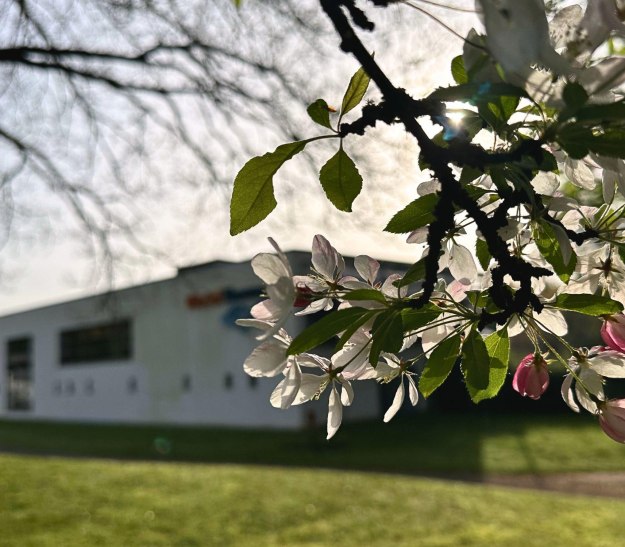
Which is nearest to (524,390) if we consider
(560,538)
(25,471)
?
(560,538)

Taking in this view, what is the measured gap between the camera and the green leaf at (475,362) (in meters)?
0.67

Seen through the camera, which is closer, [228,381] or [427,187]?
[427,187]

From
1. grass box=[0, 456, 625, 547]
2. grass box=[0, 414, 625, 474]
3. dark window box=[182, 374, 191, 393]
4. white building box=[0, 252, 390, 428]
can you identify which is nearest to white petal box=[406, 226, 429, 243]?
grass box=[0, 456, 625, 547]

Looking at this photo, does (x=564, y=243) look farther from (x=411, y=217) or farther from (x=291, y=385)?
(x=291, y=385)

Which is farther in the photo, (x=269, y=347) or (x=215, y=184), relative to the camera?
(x=215, y=184)

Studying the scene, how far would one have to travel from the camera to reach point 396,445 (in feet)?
50.2

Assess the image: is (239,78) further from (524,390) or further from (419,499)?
(524,390)

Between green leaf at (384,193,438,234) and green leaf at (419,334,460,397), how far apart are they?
0.11m

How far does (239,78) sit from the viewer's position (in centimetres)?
712

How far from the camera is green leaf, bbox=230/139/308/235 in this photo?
646mm

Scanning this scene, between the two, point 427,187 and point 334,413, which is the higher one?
point 427,187

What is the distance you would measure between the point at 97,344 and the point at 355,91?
86.0 feet

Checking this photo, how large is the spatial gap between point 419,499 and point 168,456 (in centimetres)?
713

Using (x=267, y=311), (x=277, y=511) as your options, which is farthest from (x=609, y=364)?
(x=277, y=511)
